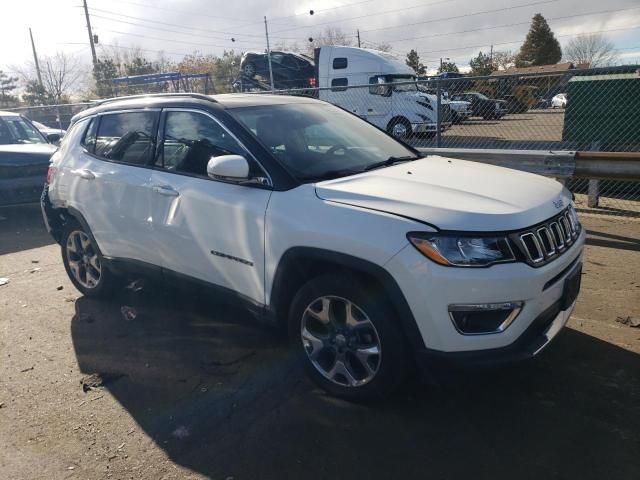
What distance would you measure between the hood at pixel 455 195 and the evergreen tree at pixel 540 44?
64.4 metres

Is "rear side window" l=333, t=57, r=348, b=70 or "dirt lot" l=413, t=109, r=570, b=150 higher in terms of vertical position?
"rear side window" l=333, t=57, r=348, b=70

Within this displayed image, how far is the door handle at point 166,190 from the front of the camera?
366cm

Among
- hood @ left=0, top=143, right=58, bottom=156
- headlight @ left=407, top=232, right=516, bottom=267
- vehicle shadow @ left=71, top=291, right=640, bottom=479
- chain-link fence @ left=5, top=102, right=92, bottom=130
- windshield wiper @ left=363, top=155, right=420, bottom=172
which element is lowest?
vehicle shadow @ left=71, top=291, right=640, bottom=479

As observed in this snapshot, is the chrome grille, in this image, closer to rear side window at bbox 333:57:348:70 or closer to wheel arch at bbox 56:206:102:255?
wheel arch at bbox 56:206:102:255

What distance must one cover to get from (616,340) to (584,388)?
0.75 metres

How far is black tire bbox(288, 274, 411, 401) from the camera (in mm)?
2729

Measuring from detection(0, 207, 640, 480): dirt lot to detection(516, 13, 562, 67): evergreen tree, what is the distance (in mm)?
64547

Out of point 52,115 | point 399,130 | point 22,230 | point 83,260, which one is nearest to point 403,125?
point 399,130

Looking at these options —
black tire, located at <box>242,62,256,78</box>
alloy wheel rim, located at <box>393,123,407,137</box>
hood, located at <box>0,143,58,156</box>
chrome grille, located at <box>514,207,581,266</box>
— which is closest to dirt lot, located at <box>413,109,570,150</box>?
alloy wheel rim, located at <box>393,123,407,137</box>

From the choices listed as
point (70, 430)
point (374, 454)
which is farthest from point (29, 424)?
point (374, 454)

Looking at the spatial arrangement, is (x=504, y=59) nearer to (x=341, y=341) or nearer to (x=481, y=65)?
(x=481, y=65)

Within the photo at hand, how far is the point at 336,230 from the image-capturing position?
2771 millimetres

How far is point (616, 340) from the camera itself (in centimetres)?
361

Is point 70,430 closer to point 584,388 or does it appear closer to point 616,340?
point 584,388
